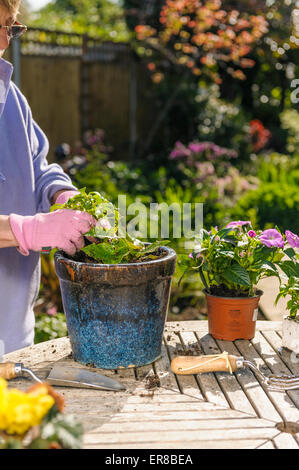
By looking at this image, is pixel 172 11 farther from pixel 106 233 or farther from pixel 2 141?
pixel 106 233

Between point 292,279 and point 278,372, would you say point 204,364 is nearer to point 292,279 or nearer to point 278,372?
point 278,372

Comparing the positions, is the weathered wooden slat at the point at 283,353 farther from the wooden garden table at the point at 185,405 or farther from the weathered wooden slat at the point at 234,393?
the weathered wooden slat at the point at 234,393

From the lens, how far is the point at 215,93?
8305mm

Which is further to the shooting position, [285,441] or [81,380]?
[81,380]

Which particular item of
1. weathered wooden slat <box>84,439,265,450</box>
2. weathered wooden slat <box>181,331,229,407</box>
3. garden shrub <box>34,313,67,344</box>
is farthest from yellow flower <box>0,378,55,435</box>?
garden shrub <box>34,313,67,344</box>

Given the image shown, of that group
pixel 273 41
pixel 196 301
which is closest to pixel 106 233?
pixel 196 301

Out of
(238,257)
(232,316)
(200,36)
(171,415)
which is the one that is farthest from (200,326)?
(200,36)

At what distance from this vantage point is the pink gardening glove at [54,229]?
4.58ft

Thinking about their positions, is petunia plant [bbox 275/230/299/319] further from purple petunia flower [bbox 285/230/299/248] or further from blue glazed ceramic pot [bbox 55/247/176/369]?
blue glazed ceramic pot [bbox 55/247/176/369]

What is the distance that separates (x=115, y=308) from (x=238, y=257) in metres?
0.45

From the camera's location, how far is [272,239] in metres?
1.56

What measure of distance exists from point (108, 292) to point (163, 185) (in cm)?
429

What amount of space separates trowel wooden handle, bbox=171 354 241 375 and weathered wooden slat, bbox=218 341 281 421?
0.04 meters

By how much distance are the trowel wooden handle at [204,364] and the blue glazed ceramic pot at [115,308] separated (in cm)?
10
